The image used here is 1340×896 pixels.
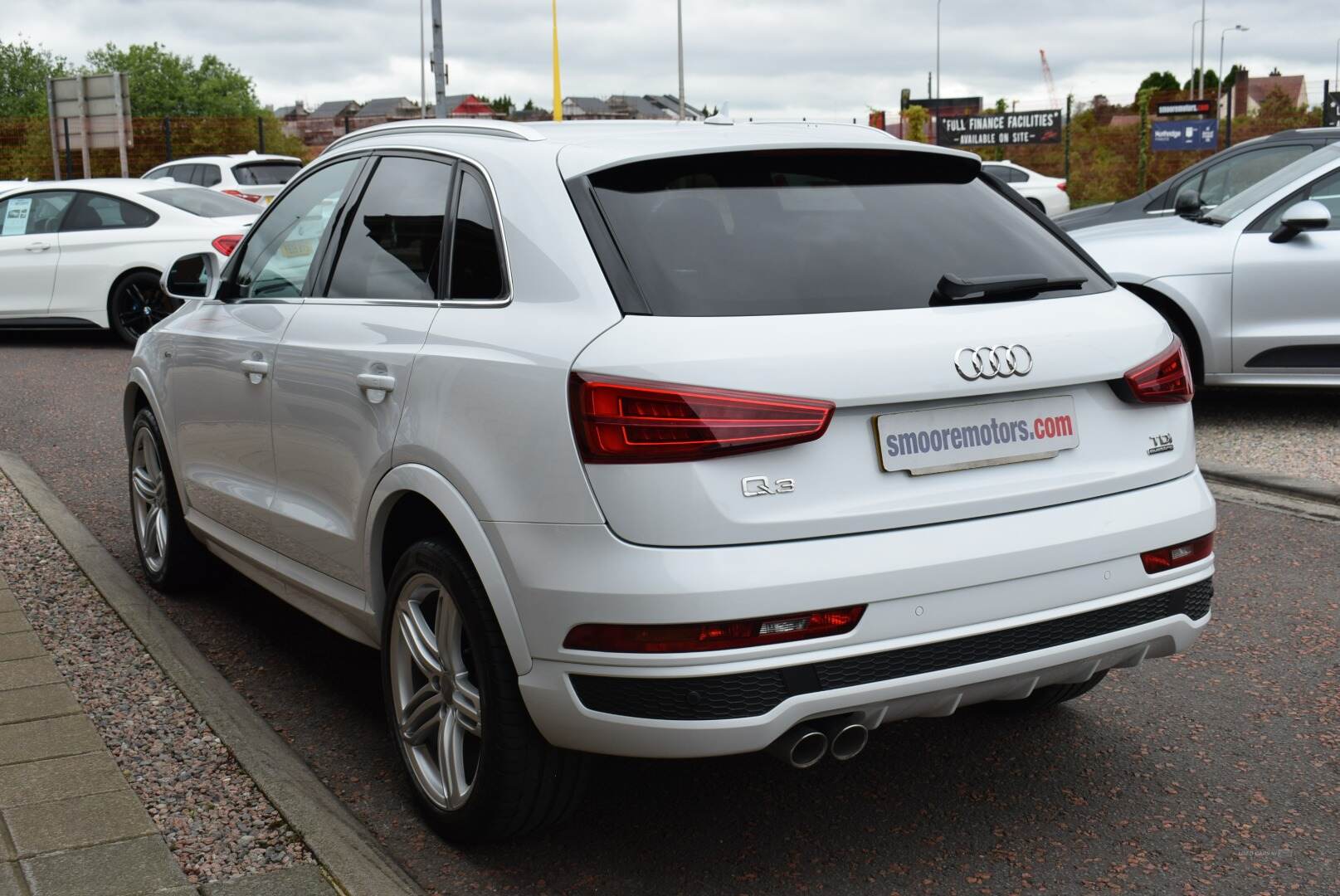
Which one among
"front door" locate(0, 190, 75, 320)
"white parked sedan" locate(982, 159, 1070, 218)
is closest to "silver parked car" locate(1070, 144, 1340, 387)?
"front door" locate(0, 190, 75, 320)

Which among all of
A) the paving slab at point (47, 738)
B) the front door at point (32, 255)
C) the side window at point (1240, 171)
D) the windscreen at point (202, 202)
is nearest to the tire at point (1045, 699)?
the paving slab at point (47, 738)

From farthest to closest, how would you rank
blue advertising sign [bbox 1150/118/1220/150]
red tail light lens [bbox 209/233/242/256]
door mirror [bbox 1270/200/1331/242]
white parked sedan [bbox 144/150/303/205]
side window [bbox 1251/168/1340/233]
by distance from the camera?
blue advertising sign [bbox 1150/118/1220/150], white parked sedan [bbox 144/150/303/205], red tail light lens [bbox 209/233/242/256], side window [bbox 1251/168/1340/233], door mirror [bbox 1270/200/1331/242]

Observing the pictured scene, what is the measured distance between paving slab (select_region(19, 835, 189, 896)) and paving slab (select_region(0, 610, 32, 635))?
2080mm

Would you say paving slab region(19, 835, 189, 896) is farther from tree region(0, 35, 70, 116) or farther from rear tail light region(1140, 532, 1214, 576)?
tree region(0, 35, 70, 116)

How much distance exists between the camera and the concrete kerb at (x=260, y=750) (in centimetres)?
340

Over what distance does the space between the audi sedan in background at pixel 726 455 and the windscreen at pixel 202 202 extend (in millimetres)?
11772

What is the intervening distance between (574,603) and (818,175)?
4.02ft

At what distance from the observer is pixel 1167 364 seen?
3592 mm

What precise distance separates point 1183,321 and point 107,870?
297 inches

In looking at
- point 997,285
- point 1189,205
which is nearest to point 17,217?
point 1189,205

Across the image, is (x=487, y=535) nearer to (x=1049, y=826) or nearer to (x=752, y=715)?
(x=752, y=715)

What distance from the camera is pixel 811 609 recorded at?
300 cm

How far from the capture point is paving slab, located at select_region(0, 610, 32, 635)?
5.26 metres

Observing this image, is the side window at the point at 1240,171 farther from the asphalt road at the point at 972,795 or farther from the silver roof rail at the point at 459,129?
the silver roof rail at the point at 459,129
